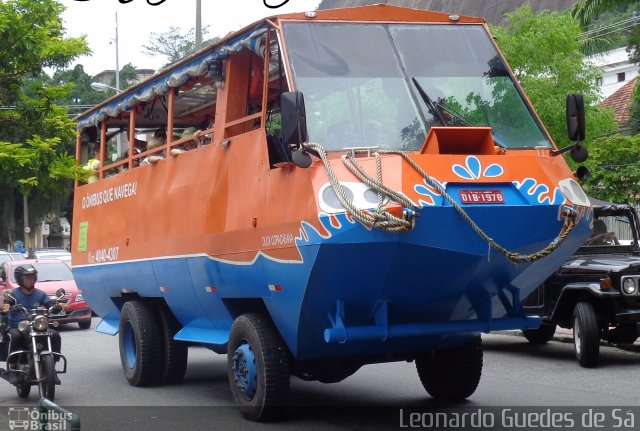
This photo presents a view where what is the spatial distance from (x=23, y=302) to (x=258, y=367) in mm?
4072

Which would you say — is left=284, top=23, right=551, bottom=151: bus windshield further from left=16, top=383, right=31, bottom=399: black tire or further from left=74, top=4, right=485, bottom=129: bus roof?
left=16, top=383, right=31, bottom=399: black tire

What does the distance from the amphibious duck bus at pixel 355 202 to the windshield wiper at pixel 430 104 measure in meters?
0.01

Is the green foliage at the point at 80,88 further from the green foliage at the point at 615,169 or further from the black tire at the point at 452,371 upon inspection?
the black tire at the point at 452,371

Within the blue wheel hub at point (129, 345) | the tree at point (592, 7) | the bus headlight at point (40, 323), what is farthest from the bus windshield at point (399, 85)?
the tree at point (592, 7)

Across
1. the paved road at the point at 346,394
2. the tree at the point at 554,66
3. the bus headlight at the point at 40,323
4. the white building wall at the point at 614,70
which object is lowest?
the paved road at the point at 346,394

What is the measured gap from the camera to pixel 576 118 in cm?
905

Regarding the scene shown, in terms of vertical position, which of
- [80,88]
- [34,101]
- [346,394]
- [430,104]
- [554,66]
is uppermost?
[80,88]

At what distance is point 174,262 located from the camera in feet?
38.5

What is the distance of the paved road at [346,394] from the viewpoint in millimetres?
10367

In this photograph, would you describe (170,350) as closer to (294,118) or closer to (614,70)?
(294,118)

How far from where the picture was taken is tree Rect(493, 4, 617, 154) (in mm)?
25469

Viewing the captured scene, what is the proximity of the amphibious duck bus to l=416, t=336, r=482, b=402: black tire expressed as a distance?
0.07 ft

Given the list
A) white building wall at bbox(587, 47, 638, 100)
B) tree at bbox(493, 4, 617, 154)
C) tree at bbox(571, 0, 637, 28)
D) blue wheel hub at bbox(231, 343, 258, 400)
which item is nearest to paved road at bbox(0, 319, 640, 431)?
blue wheel hub at bbox(231, 343, 258, 400)

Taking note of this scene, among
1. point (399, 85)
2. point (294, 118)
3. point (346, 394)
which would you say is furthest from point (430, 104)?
point (346, 394)
